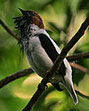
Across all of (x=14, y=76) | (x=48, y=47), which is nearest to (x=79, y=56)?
(x=48, y=47)

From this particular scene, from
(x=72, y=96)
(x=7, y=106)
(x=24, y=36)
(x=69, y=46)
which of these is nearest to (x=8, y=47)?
(x=24, y=36)

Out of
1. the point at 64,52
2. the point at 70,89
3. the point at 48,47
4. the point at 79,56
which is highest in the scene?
the point at 64,52

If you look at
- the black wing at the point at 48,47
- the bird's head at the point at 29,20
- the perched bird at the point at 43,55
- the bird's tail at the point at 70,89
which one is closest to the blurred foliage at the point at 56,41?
the bird's tail at the point at 70,89

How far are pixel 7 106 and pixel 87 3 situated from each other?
6.46 ft

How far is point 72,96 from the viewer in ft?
13.3

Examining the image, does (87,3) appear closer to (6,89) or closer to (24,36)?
(24,36)

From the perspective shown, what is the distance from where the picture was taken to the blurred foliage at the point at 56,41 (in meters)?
4.14

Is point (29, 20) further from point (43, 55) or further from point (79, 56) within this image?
point (79, 56)

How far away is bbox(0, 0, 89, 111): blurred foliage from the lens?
414cm

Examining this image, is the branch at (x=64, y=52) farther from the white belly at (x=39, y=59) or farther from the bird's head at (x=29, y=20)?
the bird's head at (x=29, y=20)

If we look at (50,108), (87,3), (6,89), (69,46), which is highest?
(69,46)

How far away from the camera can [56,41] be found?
4.73 meters

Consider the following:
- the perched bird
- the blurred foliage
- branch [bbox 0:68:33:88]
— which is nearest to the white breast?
the perched bird

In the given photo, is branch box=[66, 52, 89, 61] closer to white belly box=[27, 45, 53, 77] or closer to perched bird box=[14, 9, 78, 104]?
perched bird box=[14, 9, 78, 104]
